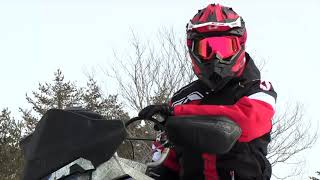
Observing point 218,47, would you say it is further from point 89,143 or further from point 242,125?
point 89,143

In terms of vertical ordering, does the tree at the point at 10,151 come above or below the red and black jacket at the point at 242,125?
below

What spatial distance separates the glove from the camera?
99.0 inches

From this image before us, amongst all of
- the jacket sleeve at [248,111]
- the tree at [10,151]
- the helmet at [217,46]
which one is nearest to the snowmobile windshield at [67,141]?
the jacket sleeve at [248,111]

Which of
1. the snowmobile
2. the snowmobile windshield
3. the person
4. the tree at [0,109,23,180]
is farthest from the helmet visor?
the tree at [0,109,23,180]

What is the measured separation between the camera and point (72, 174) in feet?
7.14

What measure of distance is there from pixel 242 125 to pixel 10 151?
21.9 metres

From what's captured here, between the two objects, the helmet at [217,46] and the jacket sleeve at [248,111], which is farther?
the helmet at [217,46]

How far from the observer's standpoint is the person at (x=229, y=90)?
310 centimetres

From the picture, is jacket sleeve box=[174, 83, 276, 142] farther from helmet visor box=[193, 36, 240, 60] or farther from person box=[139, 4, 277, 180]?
helmet visor box=[193, 36, 240, 60]

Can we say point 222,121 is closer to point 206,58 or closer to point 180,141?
point 180,141

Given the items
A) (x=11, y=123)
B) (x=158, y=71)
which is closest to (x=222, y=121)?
(x=158, y=71)

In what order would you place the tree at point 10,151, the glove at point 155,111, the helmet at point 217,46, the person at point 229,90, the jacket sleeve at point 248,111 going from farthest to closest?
1. the tree at point 10,151
2. the helmet at point 217,46
3. the person at point 229,90
4. the jacket sleeve at point 248,111
5. the glove at point 155,111

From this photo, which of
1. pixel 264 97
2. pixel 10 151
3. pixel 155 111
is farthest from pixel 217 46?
pixel 10 151

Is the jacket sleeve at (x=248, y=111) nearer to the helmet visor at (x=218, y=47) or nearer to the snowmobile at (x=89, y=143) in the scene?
the helmet visor at (x=218, y=47)
